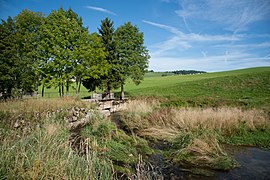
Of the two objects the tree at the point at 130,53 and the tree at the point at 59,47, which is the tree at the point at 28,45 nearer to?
the tree at the point at 59,47

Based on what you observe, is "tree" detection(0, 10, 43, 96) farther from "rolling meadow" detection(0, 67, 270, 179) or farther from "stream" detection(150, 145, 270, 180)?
"stream" detection(150, 145, 270, 180)

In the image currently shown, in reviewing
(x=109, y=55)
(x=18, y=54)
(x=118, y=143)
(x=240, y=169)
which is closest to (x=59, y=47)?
(x=18, y=54)

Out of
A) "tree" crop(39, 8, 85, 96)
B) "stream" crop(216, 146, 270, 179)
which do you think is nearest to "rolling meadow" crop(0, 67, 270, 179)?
"stream" crop(216, 146, 270, 179)

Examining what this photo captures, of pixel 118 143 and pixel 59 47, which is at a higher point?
pixel 59 47

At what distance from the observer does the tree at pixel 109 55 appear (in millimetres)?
26250

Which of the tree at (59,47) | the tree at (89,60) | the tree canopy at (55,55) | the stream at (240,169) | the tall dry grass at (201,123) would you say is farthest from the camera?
the tree at (89,60)

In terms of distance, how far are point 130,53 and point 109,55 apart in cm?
335

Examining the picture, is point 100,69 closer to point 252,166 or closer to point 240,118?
point 240,118

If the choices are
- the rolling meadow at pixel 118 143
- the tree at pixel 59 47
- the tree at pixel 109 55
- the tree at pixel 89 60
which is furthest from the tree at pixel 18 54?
the rolling meadow at pixel 118 143

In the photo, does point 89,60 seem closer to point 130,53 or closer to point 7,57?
point 130,53

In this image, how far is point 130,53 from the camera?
27062 millimetres

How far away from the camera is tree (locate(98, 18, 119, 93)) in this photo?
26.2 metres

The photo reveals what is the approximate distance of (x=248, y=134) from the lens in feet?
28.7

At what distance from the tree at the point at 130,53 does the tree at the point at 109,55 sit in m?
0.79
